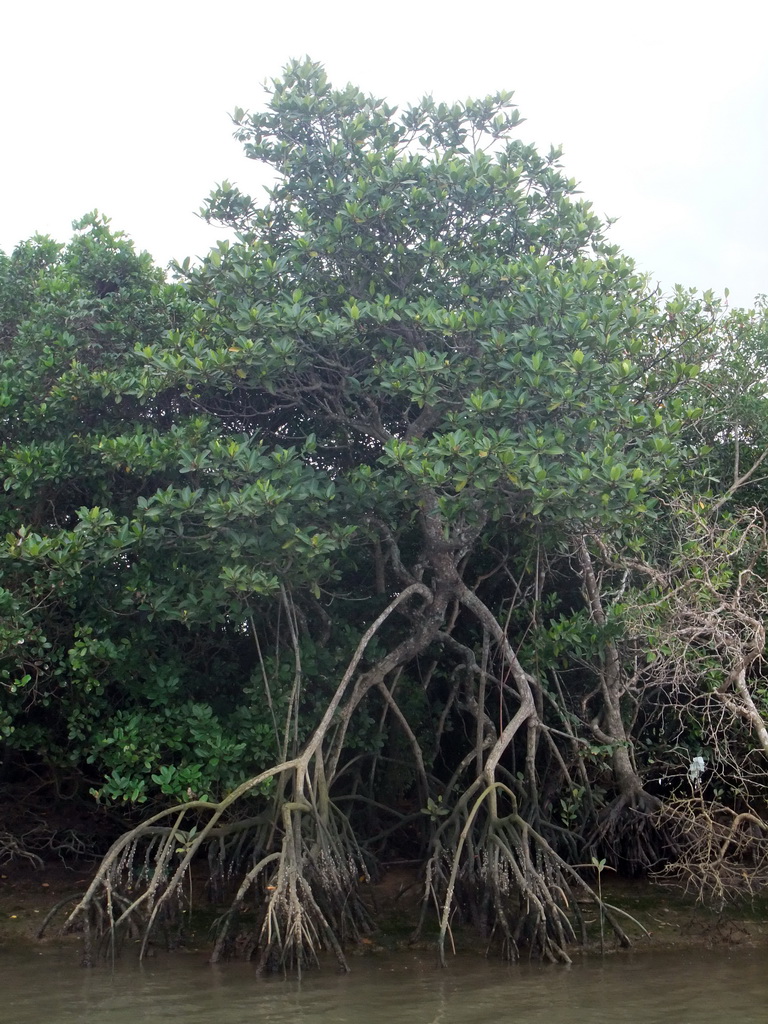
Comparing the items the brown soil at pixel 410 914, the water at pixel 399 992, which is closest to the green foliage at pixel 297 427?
the brown soil at pixel 410 914

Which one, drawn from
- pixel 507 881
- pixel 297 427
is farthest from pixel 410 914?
pixel 297 427

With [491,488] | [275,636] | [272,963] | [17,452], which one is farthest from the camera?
[275,636]

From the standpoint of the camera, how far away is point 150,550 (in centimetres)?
811

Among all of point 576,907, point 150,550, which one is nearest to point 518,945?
point 576,907

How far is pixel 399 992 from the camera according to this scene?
6.49 metres

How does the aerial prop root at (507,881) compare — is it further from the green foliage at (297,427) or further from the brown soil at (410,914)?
the green foliage at (297,427)

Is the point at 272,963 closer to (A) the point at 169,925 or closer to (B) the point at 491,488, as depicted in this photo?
(A) the point at 169,925

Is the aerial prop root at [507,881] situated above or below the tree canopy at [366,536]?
below

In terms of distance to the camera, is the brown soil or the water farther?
the brown soil

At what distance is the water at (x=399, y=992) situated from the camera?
5906 mm

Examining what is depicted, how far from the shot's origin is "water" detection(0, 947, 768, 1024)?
5.91 m

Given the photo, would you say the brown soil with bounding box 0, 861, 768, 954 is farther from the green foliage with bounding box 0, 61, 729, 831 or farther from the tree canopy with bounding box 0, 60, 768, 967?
the green foliage with bounding box 0, 61, 729, 831

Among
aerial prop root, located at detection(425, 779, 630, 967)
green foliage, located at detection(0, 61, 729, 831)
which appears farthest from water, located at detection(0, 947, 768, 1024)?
green foliage, located at detection(0, 61, 729, 831)

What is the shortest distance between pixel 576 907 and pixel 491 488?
3.06 meters
